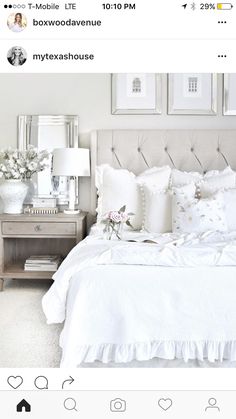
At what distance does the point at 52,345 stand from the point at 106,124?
1.96m

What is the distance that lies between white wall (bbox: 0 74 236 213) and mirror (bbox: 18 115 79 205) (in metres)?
0.06

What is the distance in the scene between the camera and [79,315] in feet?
5.55

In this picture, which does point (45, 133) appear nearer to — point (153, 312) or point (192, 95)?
point (192, 95)

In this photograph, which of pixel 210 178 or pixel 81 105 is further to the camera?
pixel 81 105

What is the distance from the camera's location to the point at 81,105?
344 centimetres

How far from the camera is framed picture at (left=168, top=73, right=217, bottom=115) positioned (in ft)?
11.0

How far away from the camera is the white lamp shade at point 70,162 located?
3.11 meters

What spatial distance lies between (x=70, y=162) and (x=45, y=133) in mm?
490
